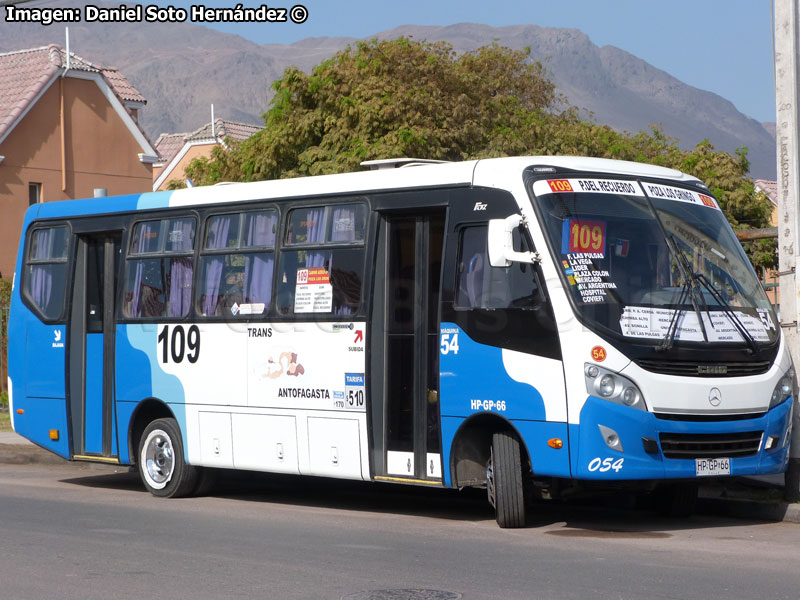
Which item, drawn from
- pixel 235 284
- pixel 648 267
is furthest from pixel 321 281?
pixel 648 267

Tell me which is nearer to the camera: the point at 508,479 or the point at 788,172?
the point at 508,479

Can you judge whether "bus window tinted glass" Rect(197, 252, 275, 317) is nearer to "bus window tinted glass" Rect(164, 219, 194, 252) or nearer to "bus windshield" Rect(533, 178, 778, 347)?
"bus window tinted glass" Rect(164, 219, 194, 252)

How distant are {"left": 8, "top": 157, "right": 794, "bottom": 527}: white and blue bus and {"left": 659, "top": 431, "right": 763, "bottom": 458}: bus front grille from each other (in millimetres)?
17

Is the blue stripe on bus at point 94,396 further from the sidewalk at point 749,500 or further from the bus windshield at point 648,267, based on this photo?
the sidewalk at point 749,500

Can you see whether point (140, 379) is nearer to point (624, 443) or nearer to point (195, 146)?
point (624, 443)

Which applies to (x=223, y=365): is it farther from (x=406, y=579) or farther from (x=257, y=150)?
(x=257, y=150)

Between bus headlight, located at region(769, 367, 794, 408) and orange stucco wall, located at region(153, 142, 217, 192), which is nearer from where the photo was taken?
bus headlight, located at region(769, 367, 794, 408)

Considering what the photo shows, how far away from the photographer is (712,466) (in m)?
10.6

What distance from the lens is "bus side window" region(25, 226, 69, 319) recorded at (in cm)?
1520

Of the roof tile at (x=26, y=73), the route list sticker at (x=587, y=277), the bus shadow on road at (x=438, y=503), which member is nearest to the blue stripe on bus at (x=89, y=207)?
the bus shadow on road at (x=438, y=503)

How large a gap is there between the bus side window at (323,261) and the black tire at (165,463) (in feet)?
6.87

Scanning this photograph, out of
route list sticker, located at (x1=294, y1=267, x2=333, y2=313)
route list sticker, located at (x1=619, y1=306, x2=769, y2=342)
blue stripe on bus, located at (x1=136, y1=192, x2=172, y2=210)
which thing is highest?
blue stripe on bus, located at (x1=136, y1=192, x2=172, y2=210)

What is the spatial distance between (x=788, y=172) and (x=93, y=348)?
24.1 ft

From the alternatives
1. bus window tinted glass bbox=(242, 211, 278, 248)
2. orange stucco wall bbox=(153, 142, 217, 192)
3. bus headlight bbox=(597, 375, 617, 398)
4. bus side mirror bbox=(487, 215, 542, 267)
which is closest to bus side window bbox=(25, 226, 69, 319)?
bus window tinted glass bbox=(242, 211, 278, 248)
